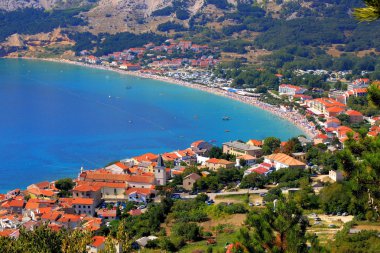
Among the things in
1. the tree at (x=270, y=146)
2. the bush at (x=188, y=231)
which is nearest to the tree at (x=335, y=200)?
the bush at (x=188, y=231)

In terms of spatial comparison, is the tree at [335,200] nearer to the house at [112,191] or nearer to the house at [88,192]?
the house at [112,191]

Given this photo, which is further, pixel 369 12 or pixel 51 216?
pixel 51 216

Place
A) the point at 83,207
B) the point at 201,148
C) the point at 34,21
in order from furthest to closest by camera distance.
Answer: the point at 34,21, the point at 201,148, the point at 83,207

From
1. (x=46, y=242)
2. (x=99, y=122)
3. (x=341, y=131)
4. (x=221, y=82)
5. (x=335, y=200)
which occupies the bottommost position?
(x=221, y=82)

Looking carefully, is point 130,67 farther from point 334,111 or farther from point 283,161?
point 283,161

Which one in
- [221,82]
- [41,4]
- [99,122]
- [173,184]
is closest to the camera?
[173,184]

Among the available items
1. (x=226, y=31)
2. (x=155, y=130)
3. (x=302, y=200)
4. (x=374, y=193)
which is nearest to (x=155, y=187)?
(x=302, y=200)

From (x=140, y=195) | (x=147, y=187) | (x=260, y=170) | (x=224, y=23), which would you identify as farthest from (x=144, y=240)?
(x=224, y=23)
